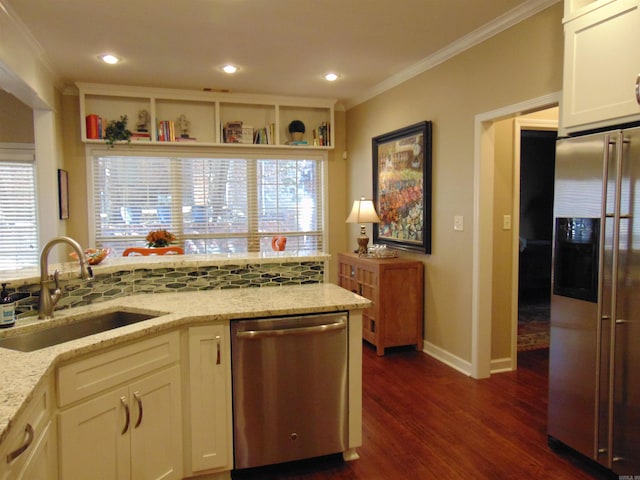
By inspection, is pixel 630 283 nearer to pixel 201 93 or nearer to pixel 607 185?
pixel 607 185

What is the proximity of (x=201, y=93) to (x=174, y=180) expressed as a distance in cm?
105

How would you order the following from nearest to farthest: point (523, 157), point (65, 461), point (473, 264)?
point (65, 461) → point (473, 264) → point (523, 157)

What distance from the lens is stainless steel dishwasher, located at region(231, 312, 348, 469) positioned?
7.11 ft

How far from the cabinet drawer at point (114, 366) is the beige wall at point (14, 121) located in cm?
403

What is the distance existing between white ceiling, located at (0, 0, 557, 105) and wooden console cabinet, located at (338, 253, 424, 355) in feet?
6.17

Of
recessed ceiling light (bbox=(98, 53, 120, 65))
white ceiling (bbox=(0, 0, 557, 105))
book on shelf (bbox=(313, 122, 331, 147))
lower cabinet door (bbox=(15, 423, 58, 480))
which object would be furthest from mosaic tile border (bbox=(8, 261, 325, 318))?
book on shelf (bbox=(313, 122, 331, 147))

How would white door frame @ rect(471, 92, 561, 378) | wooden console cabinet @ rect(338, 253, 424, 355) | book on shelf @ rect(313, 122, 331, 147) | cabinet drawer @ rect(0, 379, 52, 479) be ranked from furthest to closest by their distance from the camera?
book on shelf @ rect(313, 122, 331, 147) → wooden console cabinet @ rect(338, 253, 424, 355) → white door frame @ rect(471, 92, 561, 378) → cabinet drawer @ rect(0, 379, 52, 479)

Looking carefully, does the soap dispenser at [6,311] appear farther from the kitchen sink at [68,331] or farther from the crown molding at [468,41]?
the crown molding at [468,41]

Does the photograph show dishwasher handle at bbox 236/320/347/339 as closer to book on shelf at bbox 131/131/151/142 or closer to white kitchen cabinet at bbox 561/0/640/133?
white kitchen cabinet at bbox 561/0/640/133

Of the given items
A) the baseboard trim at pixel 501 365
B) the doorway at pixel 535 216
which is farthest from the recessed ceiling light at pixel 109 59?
the doorway at pixel 535 216

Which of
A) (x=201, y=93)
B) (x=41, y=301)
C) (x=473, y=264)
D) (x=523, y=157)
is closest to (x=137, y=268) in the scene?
(x=41, y=301)

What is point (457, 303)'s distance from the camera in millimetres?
3746

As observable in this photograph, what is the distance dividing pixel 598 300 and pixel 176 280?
2239 mm

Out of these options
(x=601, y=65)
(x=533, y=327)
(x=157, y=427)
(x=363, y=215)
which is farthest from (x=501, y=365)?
(x=157, y=427)
